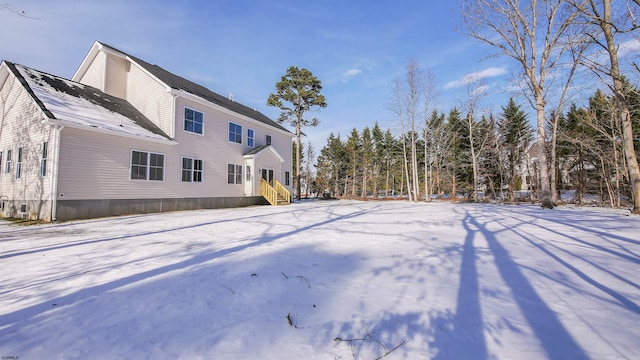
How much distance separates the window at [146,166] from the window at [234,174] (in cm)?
398

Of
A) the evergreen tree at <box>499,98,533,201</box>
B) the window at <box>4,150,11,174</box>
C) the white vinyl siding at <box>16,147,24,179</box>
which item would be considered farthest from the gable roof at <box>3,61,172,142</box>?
the evergreen tree at <box>499,98,533,201</box>

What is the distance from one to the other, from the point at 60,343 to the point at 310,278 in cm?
237

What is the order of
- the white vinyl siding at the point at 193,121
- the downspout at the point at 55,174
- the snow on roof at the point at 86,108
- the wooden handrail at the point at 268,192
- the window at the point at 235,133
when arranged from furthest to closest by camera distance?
the wooden handrail at the point at 268,192 → the window at the point at 235,133 → the white vinyl siding at the point at 193,121 → the snow on roof at the point at 86,108 → the downspout at the point at 55,174

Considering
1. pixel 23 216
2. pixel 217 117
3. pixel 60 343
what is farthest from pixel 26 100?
pixel 60 343

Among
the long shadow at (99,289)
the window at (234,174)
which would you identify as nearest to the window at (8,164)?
the window at (234,174)

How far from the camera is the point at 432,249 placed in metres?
4.76

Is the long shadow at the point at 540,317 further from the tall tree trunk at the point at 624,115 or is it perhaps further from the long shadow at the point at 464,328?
the tall tree trunk at the point at 624,115

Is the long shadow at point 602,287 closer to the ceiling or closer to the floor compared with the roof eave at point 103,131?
closer to the floor

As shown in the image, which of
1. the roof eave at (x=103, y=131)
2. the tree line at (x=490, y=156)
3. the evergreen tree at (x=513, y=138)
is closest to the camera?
the roof eave at (x=103, y=131)

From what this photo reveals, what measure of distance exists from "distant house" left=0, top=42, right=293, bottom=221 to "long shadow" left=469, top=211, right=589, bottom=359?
12679mm

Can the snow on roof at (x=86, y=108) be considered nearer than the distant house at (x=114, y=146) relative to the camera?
No

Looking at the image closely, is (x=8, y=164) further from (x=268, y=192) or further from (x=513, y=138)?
(x=513, y=138)

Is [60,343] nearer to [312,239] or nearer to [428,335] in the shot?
[428,335]

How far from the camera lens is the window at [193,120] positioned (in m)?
13.8
